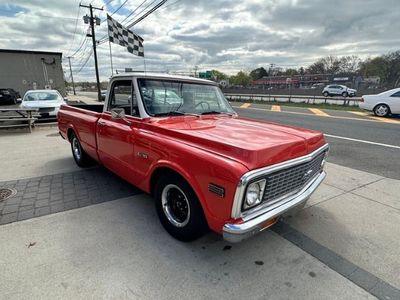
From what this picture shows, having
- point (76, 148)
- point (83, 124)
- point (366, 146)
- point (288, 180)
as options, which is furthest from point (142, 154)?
point (366, 146)

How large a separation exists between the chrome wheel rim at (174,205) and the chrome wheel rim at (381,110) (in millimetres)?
14470

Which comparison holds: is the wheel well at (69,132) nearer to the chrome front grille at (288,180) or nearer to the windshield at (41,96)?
the chrome front grille at (288,180)

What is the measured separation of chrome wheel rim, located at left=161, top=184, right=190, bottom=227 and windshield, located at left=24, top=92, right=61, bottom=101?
1107cm

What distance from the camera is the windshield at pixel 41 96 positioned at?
37.5 feet

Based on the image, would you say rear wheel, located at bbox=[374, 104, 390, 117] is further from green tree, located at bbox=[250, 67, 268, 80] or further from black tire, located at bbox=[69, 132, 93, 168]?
green tree, located at bbox=[250, 67, 268, 80]

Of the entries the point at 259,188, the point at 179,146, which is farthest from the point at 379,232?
the point at 179,146

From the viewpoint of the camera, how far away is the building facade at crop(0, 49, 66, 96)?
30422 millimetres

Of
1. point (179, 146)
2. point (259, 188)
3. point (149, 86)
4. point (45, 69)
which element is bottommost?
point (259, 188)

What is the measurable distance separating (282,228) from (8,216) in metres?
3.50

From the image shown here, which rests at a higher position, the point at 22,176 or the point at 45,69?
the point at 45,69

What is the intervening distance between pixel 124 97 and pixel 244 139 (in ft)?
6.51

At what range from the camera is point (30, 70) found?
104 ft

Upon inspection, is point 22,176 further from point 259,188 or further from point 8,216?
point 259,188

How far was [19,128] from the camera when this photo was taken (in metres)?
9.23
